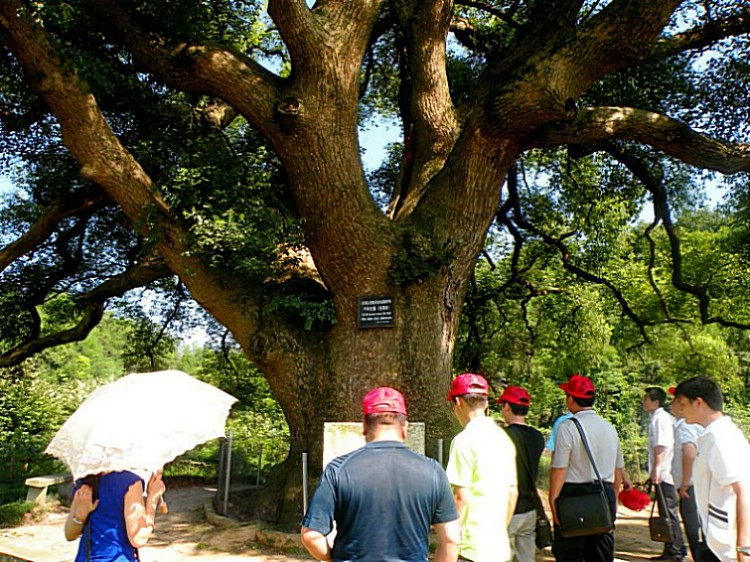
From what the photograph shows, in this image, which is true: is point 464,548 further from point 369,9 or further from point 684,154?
point 369,9

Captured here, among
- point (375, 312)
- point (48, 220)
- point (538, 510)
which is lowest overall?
point (538, 510)

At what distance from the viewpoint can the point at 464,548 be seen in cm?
404

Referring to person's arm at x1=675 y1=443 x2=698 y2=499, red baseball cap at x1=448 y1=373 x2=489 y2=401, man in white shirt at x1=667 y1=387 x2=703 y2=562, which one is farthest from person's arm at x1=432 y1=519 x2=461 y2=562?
person's arm at x1=675 y1=443 x2=698 y2=499

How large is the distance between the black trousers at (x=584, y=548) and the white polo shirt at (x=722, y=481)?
1554 mm

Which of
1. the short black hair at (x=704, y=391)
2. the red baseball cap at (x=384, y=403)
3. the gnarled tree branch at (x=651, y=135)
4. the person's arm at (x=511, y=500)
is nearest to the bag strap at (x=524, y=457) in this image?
the person's arm at (x=511, y=500)

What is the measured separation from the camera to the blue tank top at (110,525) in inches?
139

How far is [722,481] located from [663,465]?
463 cm

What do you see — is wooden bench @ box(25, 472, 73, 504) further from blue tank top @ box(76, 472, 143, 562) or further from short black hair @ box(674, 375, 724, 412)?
short black hair @ box(674, 375, 724, 412)

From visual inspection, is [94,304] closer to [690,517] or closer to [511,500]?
[690,517]

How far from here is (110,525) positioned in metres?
3.54

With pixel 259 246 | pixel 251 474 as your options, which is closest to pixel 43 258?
pixel 251 474

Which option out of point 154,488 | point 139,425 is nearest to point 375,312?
point 154,488

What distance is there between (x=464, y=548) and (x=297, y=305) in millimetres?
5669

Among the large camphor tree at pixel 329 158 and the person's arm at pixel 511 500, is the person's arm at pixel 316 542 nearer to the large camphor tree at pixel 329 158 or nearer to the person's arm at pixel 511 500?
the person's arm at pixel 511 500
